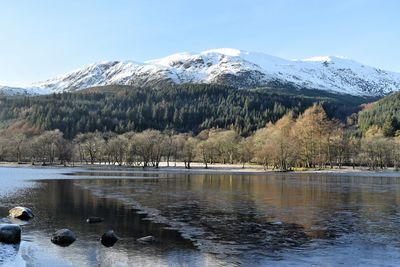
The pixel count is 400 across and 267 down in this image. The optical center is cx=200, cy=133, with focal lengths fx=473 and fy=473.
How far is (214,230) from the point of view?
119 ft

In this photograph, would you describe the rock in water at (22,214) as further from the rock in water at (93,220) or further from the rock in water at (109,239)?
the rock in water at (109,239)

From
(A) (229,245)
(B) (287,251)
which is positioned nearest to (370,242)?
(B) (287,251)

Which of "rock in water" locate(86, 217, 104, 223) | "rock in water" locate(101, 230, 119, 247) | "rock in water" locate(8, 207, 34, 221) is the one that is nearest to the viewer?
"rock in water" locate(101, 230, 119, 247)

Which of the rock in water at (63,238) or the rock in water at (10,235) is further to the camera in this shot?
the rock in water at (63,238)

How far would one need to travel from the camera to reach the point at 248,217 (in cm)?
4291

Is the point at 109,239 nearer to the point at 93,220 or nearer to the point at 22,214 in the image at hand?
the point at 93,220

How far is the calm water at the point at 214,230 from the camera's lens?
89.0 feet

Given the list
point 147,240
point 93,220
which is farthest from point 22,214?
point 147,240

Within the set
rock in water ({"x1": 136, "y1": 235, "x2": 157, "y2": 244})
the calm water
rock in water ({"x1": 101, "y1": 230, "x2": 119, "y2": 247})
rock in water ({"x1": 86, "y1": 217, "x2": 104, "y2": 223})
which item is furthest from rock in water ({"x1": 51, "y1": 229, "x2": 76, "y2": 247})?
rock in water ({"x1": 86, "y1": 217, "x2": 104, "y2": 223})

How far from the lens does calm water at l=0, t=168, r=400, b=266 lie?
27.1 metres

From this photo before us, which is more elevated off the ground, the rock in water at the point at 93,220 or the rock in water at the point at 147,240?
the rock in water at the point at 93,220

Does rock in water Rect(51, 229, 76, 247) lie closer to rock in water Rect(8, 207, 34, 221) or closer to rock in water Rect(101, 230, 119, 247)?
rock in water Rect(101, 230, 119, 247)

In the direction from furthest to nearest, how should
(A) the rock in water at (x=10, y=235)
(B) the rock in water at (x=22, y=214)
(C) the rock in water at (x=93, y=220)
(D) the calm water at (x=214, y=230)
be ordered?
(B) the rock in water at (x=22, y=214) < (C) the rock in water at (x=93, y=220) < (A) the rock in water at (x=10, y=235) < (D) the calm water at (x=214, y=230)

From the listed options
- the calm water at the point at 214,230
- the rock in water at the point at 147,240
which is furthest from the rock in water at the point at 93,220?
the rock in water at the point at 147,240
